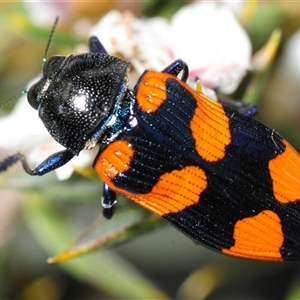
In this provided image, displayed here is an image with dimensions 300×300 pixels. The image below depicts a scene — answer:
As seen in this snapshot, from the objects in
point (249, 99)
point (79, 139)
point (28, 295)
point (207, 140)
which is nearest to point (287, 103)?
point (249, 99)

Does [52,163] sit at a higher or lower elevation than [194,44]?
lower

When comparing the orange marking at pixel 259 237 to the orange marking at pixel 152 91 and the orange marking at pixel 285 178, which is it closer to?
the orange marking at pixel 285 178

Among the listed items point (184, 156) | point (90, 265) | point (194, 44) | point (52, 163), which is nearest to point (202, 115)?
point (184, 156)

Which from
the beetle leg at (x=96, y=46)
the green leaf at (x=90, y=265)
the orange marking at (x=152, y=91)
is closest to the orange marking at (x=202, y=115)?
the orange marking at (x=152, y=91)

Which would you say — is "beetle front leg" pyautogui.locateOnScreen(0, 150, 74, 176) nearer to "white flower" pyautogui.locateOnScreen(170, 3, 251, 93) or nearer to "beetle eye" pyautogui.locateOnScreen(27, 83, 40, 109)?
"beetle eye" pyautogui.locateOnScreen(27, 83, 40, 109)

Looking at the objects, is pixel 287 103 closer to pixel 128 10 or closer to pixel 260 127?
pixel 260 127

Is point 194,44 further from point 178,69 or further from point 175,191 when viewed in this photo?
point 175,191
